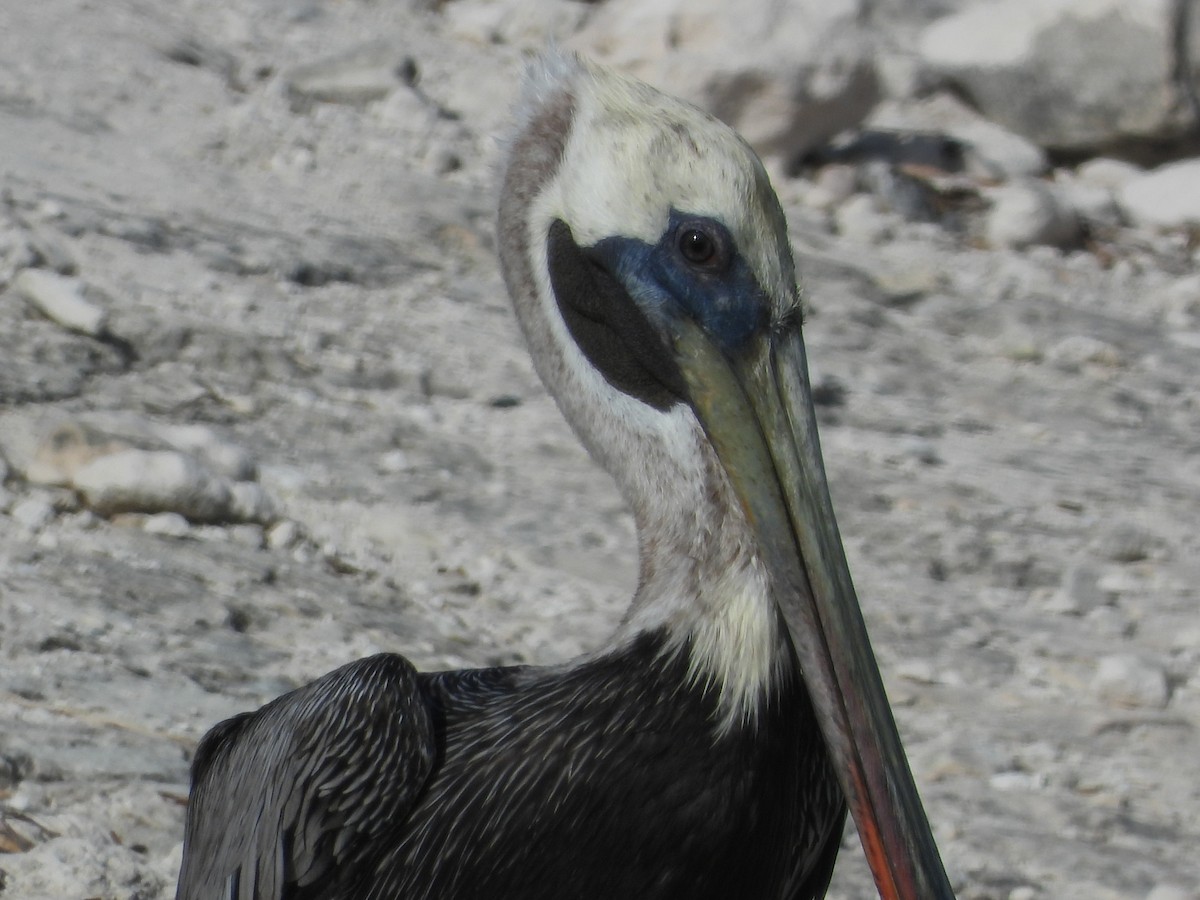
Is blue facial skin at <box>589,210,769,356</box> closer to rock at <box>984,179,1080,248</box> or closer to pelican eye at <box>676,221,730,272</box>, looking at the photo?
pelican eye at <box>676,221,730,272</box>

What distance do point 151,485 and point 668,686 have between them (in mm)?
2071

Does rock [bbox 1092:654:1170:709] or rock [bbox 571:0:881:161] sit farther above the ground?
rock [bbox 571:0:881:161]

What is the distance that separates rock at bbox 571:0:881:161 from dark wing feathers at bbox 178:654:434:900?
16.6ft

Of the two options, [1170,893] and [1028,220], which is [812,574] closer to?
[1170,893]

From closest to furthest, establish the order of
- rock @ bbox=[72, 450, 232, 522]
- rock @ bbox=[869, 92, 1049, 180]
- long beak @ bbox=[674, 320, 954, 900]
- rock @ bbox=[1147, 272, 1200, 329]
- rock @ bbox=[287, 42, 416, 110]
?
long beak @ bbox=[674, 320, 954, 900]
rock @ bbox=[72, 450, 232, 522]
rock @ bbox=[287, 42, 416, 110]
rock @ bbox=[1147, 272, 1200, 329]
rock @ bbox=[869, 92, 1049, 180]

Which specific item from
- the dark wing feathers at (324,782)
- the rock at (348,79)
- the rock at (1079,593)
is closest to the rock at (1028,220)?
the rock at (348,79)

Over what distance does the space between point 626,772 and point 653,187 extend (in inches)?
31.2

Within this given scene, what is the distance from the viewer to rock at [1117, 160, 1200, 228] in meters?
8.54

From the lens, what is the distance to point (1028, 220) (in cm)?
786

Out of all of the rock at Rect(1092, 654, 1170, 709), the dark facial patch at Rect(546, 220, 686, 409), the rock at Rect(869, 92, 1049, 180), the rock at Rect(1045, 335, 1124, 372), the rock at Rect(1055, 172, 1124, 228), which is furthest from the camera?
the rock at Rect(869, 92, 1049, 180)

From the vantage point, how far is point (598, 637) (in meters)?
4.36

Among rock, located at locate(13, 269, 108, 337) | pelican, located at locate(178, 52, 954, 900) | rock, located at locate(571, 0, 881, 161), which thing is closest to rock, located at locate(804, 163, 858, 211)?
rock, located at locate(571, 0, 881, 161)

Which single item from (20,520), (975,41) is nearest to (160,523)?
(20,520)

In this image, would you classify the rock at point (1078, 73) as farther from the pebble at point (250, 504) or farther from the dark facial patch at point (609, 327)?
the dark facial patch at point (609, 327)
